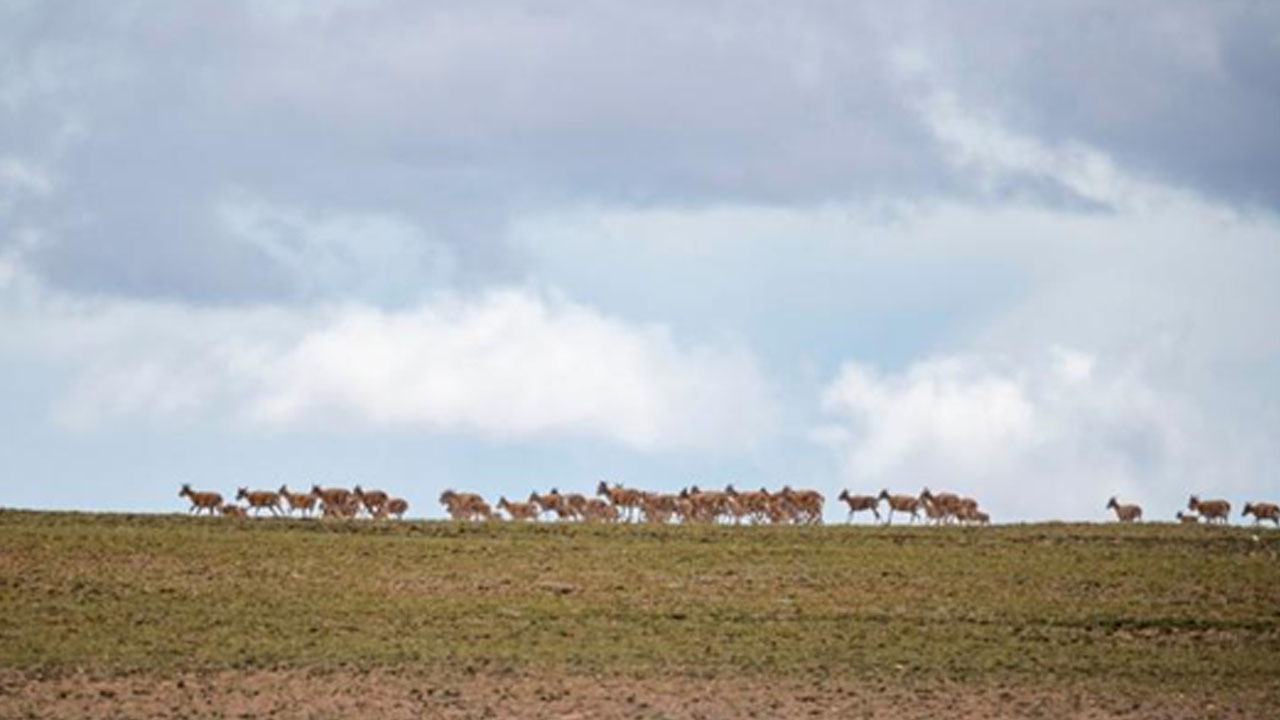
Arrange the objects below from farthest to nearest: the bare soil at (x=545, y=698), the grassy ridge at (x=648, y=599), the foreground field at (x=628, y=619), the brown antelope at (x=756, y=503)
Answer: the brown antelope at (x=756, y=503)
the grassy ridge at (x=648, y=599)
the foreground field at (x=628, y=619)
the bare soil at (x=545, y=698)

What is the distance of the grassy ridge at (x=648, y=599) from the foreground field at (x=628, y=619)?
10 centimetres

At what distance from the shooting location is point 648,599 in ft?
185

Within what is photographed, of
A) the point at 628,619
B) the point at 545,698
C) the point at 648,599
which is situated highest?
the point at 648,599

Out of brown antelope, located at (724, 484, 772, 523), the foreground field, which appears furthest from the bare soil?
brown antelope, located at (724, 484, 772, 523)

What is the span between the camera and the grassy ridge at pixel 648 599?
165 feet

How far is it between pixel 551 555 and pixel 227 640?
11.2m

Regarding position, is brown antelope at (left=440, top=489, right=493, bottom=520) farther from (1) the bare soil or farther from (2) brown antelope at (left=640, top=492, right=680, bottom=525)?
(1) the bare soil

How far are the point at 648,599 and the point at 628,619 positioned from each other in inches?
84.0

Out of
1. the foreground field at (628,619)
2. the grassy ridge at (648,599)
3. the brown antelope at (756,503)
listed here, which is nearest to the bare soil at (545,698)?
the foreground field at (628,619)

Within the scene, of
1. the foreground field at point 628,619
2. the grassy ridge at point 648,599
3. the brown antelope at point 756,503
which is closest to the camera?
the foreground field at point 628,619

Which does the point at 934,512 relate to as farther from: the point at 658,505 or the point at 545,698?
the point at 545,698

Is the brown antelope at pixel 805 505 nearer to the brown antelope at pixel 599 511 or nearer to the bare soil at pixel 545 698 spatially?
the brown antelope at pixel 599 511

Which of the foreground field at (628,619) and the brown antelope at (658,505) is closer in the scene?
the foreground field at (628,619)

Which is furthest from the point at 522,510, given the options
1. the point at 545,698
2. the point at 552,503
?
the point at 545,698
